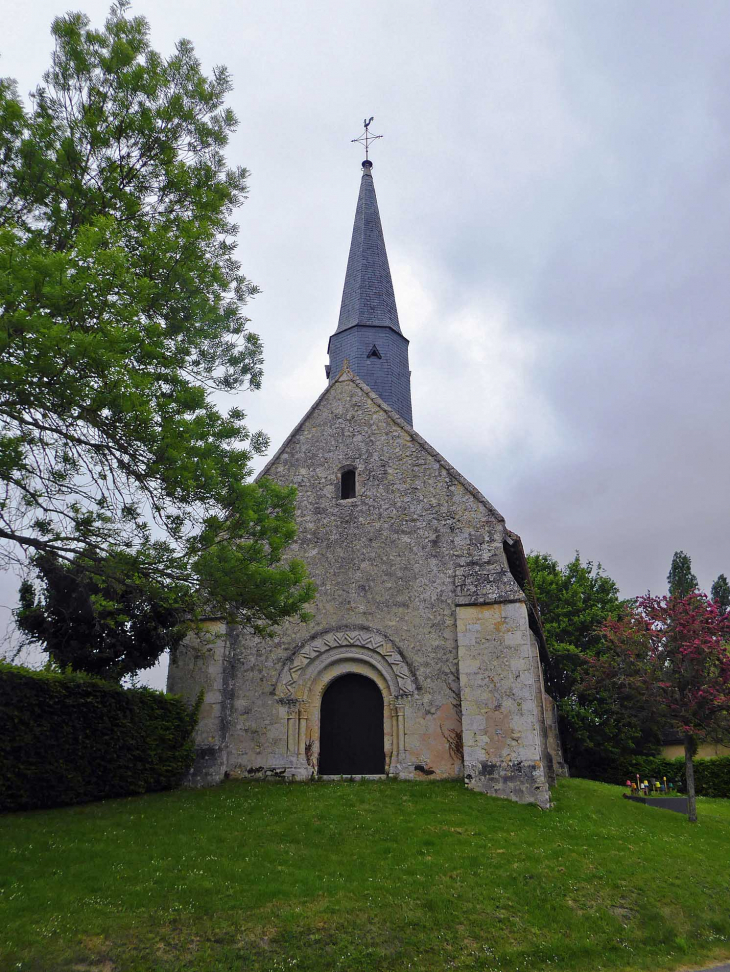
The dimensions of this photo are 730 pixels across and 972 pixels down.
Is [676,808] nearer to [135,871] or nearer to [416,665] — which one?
[416,665]

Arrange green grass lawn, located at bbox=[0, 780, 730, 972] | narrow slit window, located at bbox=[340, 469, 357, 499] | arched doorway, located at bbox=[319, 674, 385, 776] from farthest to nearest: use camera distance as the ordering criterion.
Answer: narrow slit window, located at bbox=[340, 469, 357, 499] → arched doorway, located at bbox=[319, 674, 385, 776] → green grass lawn, located at bbox=[0, 780, 730, 972]

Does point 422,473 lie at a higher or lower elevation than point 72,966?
higher

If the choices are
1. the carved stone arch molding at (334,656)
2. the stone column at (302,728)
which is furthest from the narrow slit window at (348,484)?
the stone column at (302,728)

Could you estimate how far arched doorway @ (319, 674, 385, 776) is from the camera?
512 inches

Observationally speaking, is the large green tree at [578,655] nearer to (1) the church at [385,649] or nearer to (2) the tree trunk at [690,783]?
(2) the tree trunk at [690,783]

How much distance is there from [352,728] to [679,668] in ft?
22.4

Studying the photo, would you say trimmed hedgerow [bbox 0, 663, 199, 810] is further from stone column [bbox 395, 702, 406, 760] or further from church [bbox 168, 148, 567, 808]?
stone column [bbox 395, 702, 406, 760]

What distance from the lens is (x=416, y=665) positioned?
42.4 feet

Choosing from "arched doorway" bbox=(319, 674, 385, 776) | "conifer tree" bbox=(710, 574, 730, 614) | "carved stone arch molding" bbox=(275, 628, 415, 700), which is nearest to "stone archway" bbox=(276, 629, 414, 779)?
"carved stone arch molding" bbox=(275, 628, 415, 700)

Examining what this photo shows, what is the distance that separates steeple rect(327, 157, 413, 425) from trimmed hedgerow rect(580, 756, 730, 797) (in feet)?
49.4

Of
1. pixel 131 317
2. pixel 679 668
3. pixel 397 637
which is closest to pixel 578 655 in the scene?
pixel 679 668

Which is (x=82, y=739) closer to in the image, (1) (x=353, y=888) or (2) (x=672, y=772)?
(1) (x=353, y=888)

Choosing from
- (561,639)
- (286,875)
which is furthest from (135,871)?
(561,639)

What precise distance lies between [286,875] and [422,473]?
8.41m
